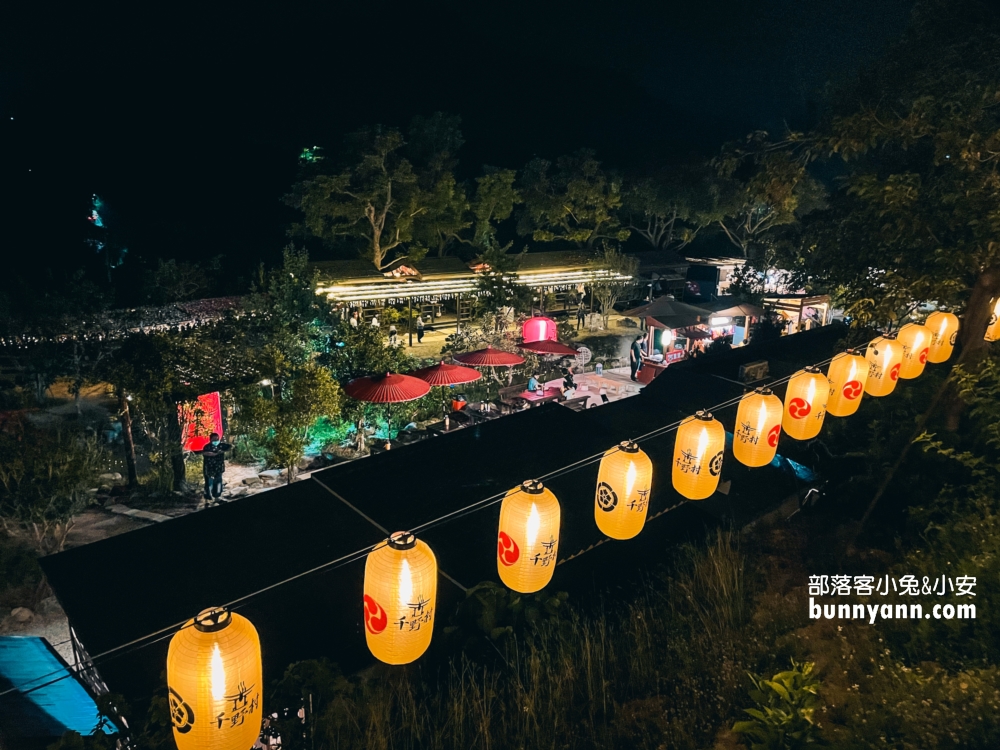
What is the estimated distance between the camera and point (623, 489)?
5480 mm

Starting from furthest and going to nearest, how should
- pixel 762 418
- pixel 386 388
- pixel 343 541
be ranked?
1. pixel 386 388
2. pixel 762 418
3. pixel 343 541

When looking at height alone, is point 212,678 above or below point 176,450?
above

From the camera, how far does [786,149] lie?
8008 mm

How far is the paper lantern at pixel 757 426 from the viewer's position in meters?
6.81

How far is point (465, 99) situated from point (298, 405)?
66.7 m

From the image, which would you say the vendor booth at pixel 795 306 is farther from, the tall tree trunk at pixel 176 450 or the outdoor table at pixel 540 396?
the tall tree trunk at pixel 176 450

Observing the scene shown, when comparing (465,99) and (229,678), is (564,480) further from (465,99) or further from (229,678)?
(465,99)

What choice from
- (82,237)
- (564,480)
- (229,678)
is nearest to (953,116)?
(564,480)

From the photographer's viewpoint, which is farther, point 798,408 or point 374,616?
point 798,408

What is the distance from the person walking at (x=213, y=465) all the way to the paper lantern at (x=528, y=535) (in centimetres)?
645

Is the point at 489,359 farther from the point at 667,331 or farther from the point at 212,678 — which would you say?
the point at 212,678

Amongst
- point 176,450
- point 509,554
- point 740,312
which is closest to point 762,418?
point 509,554

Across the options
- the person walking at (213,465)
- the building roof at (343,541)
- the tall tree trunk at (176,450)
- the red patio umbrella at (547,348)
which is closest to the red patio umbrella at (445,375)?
the red patio umbrella at (547,348)

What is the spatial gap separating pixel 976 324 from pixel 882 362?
4.25ft
